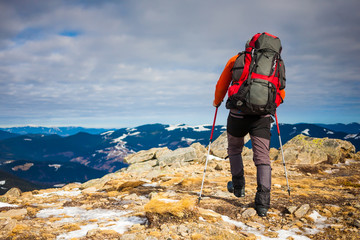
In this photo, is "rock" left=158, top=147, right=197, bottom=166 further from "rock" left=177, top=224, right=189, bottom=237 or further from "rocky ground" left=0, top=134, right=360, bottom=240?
"rock" left=177, top=224, right=189, bottom=237

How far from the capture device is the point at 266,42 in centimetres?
494

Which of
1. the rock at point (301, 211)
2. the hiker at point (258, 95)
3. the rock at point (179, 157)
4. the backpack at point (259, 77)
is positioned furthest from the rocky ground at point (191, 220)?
the rock at point (179, 157)

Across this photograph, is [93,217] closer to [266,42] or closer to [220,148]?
[266,42]

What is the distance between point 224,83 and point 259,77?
40.1 inches

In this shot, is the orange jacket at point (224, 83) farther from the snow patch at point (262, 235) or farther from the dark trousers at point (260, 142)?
the snow patch at point (262, 235)

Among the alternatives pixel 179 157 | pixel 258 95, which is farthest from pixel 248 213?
pixel 179 157

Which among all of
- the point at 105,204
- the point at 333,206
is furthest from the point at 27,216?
the point at 333,206

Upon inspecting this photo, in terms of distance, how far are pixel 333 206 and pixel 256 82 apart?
3.77 metres

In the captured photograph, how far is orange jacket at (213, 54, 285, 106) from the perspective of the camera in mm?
5285

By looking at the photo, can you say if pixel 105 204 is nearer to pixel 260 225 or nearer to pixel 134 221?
pixel 134 221

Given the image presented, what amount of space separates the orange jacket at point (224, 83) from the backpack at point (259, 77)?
29 centimetres

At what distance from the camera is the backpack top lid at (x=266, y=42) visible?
4.92 m

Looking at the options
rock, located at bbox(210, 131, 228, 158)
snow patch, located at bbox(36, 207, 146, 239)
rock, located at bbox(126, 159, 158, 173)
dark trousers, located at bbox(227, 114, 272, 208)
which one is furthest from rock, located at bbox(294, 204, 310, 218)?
rock, located at bbox(210, 131, 228, 158)

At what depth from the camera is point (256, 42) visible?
16.5ft
